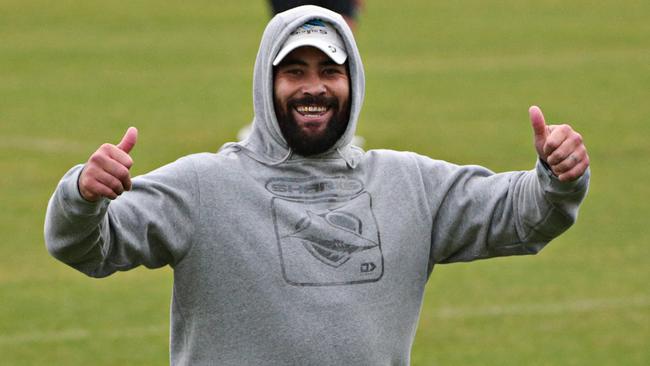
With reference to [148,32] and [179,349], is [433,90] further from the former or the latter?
[179,349]

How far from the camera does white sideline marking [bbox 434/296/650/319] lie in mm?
9109

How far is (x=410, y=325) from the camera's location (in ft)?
15.0

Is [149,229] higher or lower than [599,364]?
higher

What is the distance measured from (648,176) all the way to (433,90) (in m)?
6.12

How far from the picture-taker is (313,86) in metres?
4.59

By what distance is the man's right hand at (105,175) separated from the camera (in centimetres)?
394

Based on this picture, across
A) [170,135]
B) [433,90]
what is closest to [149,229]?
[170,135]

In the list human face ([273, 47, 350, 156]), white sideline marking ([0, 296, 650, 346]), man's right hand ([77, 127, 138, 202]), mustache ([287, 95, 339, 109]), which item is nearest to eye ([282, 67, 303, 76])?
human face ([273, 47, 350, 156])

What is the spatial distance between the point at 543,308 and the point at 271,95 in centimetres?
492

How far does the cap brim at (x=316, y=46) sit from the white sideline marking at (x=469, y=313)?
170 inches

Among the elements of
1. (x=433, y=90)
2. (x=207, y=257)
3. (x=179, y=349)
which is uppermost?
(x=207, y=257)

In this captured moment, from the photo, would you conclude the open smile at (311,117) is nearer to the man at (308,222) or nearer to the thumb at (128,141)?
the man at (308,222)

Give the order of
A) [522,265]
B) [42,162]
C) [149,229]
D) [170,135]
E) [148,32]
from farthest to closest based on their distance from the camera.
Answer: [148,32], [170,135], [42,162], [522,265], [149,229]

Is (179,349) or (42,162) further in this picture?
(42,162)
